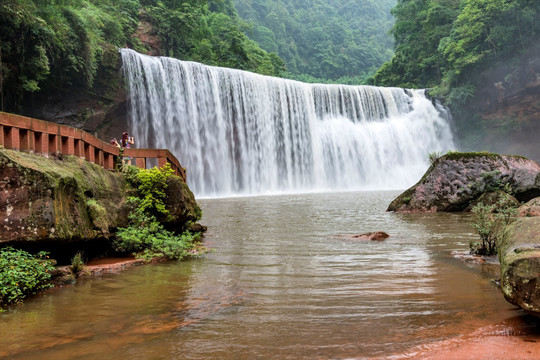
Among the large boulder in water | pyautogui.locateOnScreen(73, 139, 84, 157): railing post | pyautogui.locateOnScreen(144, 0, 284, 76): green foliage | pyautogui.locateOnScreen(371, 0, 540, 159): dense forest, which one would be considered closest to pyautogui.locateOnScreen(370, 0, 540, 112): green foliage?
pyautogui.locateOnScreen(371, 0, 540, 159): dense forest

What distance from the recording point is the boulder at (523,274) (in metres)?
3.21

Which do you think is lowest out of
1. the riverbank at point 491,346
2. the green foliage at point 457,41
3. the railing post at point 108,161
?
the riverbank at point 491,346

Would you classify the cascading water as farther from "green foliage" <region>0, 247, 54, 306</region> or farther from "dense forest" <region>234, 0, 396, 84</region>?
"dense forest" <region>234, 0, 396, 84</region>

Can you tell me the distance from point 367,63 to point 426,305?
7802 centimetres

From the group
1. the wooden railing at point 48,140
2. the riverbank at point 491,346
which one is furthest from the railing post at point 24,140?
the riverbank at point 491,346

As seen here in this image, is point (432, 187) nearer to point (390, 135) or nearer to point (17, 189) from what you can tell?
point (17, 189)

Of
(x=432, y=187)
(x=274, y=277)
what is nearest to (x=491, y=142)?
(x=432, y=187)

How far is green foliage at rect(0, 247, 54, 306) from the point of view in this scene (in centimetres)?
464

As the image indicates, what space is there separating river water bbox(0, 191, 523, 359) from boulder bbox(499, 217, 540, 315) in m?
0.39

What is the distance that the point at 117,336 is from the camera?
3.61 m

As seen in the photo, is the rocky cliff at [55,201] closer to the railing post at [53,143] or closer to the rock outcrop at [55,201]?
the rock outcrop at [55,201]

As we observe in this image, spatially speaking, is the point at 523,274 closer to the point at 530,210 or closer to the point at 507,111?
the point at 530,210

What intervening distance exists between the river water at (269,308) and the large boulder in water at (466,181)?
6581 millimetres

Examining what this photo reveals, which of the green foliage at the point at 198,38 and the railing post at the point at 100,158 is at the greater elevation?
the green foliage at the point at 198,38
